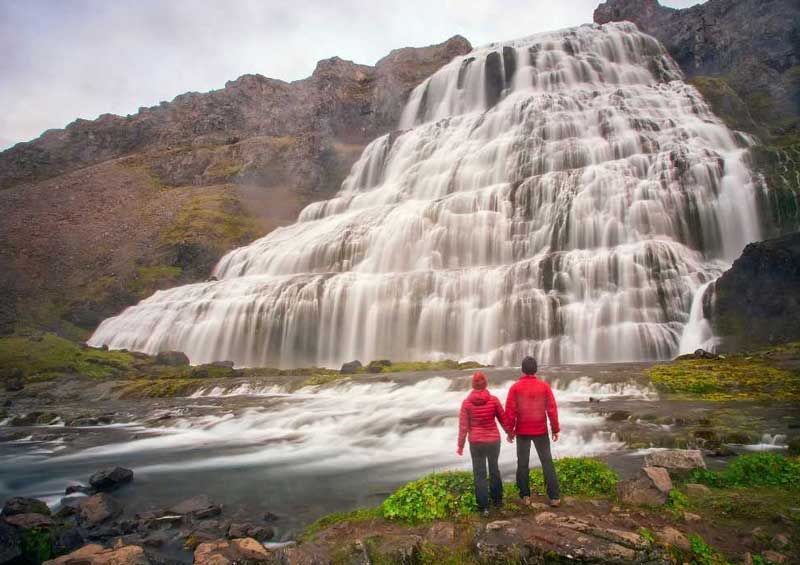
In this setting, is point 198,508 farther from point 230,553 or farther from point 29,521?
point 230,553

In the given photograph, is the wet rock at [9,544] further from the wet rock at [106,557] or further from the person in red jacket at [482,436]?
the person in red jacket at [482,436]

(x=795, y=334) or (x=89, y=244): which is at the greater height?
(x=89, y=244)

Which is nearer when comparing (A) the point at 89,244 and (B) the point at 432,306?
(B) the point at 432,306

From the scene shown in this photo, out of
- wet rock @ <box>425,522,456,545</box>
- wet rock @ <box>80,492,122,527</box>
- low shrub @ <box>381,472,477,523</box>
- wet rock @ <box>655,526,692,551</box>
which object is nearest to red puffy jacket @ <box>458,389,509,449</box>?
low shrub @ <box>381,472,477,523</box>

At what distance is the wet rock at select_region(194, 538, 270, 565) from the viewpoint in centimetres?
671

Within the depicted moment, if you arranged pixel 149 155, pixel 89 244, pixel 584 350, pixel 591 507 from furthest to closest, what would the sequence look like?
pixel 149 155
pixel 89 244
pixel 584 350
pixel 591 507

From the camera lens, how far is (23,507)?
954 centimetres

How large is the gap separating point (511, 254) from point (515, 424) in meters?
26.8

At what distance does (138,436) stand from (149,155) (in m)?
78.1

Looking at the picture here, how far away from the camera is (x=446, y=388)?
774 inches

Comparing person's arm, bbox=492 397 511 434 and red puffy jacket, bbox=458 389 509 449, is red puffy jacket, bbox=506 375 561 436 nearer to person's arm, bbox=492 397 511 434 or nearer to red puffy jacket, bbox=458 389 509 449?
person's arm, bbox=492 397 511 434

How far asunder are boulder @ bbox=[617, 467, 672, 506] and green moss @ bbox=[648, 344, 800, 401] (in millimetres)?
8353

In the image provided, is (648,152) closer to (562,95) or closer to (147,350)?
(562,95)

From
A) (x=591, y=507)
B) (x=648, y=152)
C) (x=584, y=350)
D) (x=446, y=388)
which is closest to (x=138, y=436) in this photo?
(x=446, y=388)
